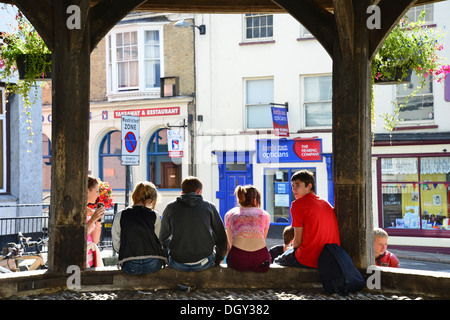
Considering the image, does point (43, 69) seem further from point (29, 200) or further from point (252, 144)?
point (252, 144)

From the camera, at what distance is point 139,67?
23.6 m

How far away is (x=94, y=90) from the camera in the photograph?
955 inches

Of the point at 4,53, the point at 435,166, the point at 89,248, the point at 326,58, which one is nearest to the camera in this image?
the point at 89,248

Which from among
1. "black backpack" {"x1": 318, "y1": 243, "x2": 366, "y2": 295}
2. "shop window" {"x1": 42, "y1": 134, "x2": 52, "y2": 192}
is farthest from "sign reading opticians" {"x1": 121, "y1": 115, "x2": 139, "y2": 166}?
"shop window" {"x1": 42, "y1": 134, "x2": 52, "y2": 192}

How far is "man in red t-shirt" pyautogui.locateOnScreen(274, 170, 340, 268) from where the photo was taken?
667cm

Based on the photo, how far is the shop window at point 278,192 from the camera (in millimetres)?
21453

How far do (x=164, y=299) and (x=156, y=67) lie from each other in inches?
703

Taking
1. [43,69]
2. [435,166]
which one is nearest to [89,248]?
[43,69]

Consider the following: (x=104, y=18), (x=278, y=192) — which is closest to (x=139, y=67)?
(x=278, y=192)

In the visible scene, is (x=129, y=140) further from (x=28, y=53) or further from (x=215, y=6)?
(x=215, y=6)

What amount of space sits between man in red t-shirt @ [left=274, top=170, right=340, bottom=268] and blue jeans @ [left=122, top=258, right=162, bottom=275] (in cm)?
153

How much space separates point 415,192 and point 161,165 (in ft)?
29.6

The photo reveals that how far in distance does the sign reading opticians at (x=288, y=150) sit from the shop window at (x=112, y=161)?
223 inches

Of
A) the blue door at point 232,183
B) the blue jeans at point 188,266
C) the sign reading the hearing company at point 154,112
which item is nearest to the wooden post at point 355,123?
the blue jeans at point 188,266
